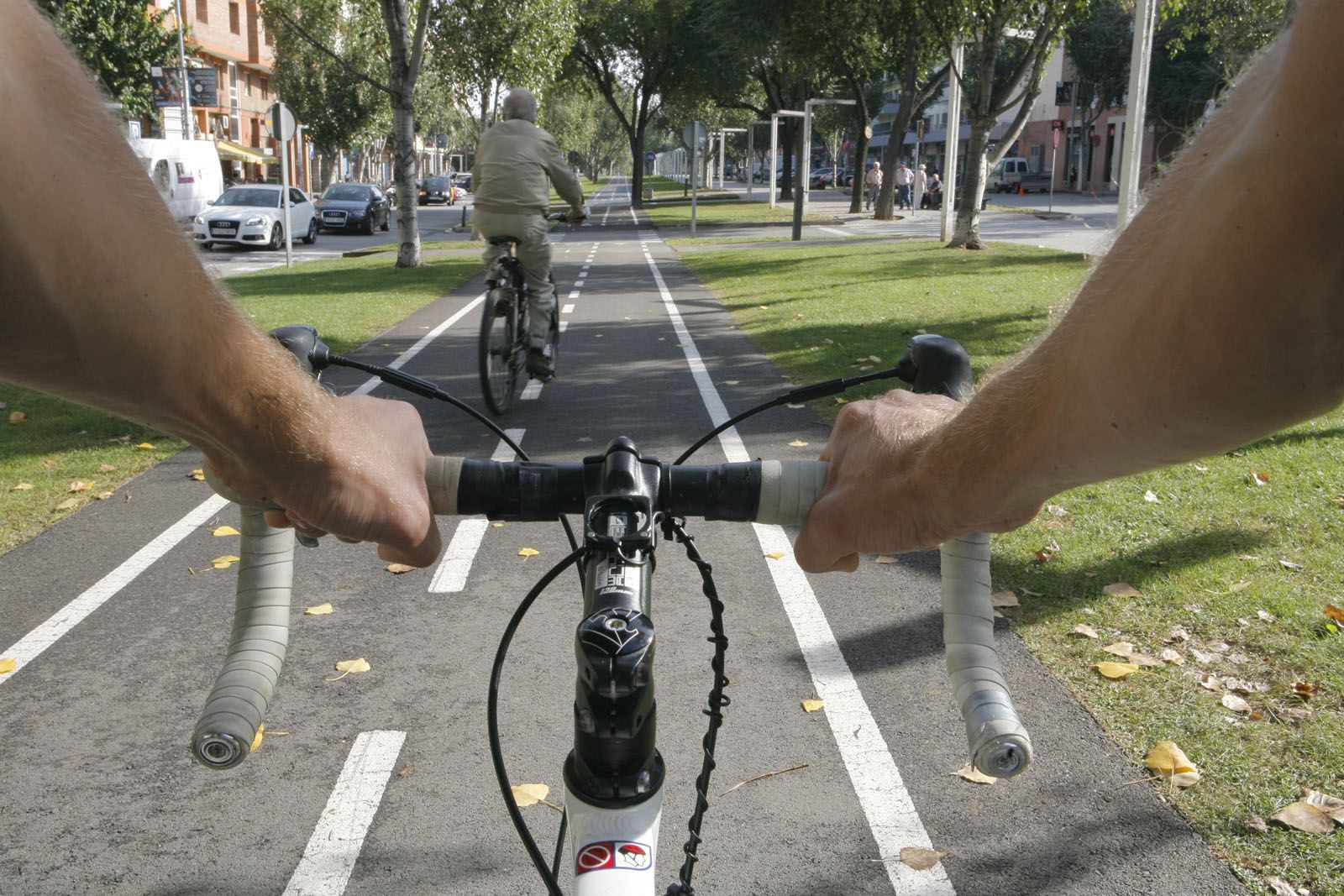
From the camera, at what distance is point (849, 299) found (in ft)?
56.0

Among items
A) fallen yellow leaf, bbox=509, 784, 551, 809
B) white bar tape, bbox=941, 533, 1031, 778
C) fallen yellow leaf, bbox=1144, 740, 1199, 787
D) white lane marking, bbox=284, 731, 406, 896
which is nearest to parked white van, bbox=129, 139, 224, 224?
white lane marking, bbox=284, 731, 406, 896

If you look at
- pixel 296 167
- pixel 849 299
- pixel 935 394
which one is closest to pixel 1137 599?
pixel 935 394

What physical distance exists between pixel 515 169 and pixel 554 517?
8.48 metres

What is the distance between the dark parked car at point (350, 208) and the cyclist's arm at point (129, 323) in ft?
140

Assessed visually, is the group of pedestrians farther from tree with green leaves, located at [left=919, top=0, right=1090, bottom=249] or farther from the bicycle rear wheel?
the bicycle rear wheel

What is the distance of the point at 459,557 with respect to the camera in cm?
606

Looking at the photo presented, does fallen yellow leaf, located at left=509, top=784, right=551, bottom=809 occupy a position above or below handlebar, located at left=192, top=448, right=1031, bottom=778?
below

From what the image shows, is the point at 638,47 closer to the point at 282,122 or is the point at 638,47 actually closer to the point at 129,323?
the point at 282,122

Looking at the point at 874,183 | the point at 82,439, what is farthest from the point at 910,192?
the point at 82,439

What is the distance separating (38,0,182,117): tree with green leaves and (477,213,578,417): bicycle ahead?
32.9 metres

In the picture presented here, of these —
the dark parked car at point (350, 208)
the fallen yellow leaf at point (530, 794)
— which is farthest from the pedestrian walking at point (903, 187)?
the fallen yellow leaf at point (530, 794)

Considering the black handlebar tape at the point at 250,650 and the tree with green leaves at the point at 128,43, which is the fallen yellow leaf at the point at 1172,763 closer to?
the black handlebar tape at the point at 250,650

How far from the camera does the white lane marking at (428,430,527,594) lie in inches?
221

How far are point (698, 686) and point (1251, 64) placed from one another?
3782mm
